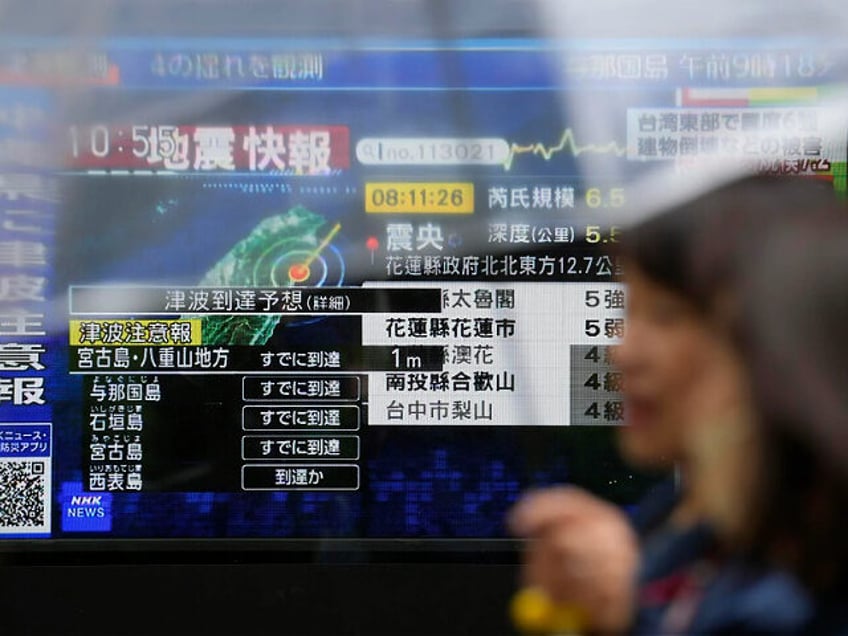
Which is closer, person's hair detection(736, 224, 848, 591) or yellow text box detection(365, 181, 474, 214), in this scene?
person's hair detection(736, 224, 848, 591)

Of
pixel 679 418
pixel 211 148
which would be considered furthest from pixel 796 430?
pixel 211 148

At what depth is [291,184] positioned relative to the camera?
357cm

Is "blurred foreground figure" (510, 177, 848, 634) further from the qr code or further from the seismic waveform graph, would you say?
the qr code

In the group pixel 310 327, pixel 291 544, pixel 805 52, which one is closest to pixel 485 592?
pixel 291 544

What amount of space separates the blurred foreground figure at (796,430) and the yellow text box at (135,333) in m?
2.64

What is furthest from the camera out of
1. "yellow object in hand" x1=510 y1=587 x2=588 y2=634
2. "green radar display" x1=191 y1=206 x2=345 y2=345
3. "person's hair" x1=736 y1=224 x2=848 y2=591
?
"green radar display" x1=191 y1=206 x2=345 y2=345

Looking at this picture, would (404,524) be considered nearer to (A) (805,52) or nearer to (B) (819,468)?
(A) (805,52)

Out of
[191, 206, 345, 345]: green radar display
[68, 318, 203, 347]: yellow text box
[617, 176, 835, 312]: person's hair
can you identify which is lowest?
[617, 176, 835, 312]: person's hair

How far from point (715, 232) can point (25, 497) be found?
296 centimetres

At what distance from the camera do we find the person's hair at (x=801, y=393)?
104 centimetres

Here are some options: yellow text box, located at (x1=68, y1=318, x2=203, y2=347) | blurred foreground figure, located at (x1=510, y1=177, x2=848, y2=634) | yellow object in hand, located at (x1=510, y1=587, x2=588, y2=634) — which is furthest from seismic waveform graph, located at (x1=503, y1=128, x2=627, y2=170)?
yellow object in hand, located at (x1=510, y1=587, x2=588, y2=634)

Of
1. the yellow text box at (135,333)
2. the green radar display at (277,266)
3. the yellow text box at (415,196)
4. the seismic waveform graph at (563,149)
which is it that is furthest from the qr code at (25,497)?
the seismic waveform graph at (563,149)

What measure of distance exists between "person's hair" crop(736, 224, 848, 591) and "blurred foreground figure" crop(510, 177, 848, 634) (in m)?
0.02

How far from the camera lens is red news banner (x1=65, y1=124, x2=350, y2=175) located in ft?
11.7
